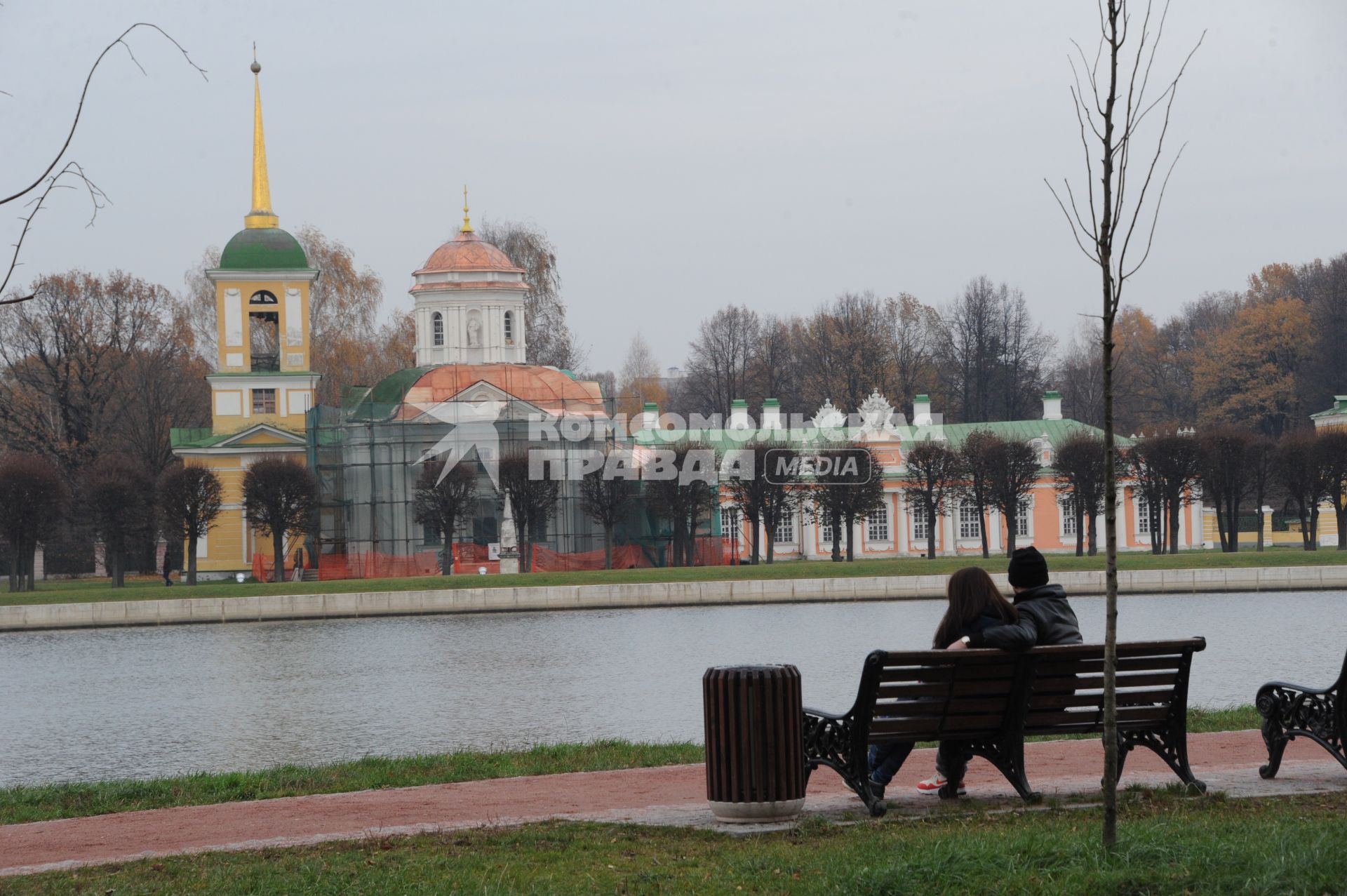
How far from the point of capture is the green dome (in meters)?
59.5

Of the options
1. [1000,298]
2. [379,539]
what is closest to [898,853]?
[379,539]

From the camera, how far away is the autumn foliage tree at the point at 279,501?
51.8m

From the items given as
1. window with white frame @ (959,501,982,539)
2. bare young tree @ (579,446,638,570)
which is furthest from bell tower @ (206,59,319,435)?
window with white frame @ (959,501,982,539)

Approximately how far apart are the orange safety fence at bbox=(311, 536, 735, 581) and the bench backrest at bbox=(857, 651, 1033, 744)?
42.3 meters

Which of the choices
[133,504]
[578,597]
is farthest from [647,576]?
[133,504]

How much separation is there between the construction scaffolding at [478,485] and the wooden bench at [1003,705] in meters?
44.2

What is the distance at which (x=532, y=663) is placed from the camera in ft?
79.2

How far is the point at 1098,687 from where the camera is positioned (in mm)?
8406

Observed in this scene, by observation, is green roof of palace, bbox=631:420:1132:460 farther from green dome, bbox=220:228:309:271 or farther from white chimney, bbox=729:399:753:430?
green dome, bbox=220:228:309:271

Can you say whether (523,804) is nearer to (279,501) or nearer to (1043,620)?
(1043,620)

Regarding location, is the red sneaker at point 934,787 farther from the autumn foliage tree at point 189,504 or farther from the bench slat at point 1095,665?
the autumn foliage tree at point 189,504

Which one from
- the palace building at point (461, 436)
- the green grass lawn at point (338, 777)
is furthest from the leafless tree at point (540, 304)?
the green grass lawn at point (338, 777)

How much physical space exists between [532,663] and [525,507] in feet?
89.3

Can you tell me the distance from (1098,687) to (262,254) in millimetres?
54797
